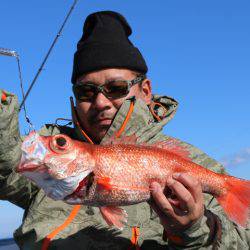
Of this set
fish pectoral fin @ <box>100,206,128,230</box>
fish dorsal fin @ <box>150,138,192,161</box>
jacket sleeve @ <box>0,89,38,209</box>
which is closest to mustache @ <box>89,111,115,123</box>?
jacket sleeve @ <box>0,89,38,209</box>

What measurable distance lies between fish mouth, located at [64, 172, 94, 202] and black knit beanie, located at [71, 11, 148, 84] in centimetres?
265

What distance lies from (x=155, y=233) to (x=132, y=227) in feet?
1.00

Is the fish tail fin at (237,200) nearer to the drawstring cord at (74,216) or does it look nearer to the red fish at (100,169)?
the red fish at (100,169)

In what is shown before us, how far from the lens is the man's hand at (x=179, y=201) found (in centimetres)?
472

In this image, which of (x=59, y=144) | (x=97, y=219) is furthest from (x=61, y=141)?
(x=97, y=219)

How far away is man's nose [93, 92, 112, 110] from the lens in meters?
6.49

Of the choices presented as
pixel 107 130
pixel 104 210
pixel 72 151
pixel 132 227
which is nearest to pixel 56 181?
pixel 72 151

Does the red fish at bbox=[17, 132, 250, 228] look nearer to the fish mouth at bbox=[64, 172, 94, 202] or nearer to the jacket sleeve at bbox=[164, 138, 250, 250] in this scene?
the fish mouth at bbox=[64, 172, 94, 202]

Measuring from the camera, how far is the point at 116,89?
260 inches

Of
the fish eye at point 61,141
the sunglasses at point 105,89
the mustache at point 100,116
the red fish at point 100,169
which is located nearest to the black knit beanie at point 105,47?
the sunglasses at point 105,89

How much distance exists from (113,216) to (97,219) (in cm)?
112

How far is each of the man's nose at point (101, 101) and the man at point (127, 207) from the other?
0.05ft

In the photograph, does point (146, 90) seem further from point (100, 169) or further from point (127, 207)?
point (100, 169)

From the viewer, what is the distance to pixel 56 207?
6.09 metres
